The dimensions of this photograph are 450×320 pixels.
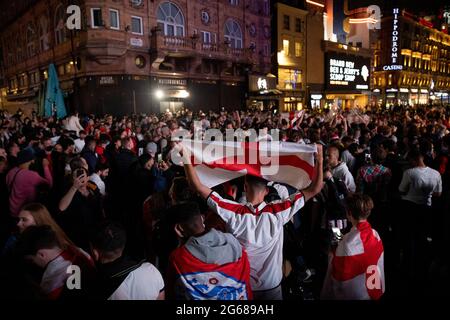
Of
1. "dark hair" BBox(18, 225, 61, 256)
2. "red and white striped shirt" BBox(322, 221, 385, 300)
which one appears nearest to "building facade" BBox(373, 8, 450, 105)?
"red and white striped shirt" BBox(322, 221, 385, 300)

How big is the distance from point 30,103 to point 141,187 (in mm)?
32420

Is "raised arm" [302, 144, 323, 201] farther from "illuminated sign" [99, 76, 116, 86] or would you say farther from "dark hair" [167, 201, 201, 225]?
"illuminated sign" [99, 76, 116, 86]

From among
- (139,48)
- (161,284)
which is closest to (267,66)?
(139,48)

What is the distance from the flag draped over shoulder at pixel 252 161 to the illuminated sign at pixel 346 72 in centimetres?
3734

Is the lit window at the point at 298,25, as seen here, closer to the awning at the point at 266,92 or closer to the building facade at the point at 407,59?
the awning at the point at 266,92

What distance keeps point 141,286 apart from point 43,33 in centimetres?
3101

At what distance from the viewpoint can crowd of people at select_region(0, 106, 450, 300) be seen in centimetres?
234

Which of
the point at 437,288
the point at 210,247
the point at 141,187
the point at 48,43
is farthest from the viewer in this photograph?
the point at 48,43

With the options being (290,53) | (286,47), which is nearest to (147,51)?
(286,47)

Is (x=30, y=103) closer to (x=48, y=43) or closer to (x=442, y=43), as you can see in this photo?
(x=48, y=43)

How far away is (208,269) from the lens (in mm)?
2262

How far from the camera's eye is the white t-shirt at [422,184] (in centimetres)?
482

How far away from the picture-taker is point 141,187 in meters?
5.32
